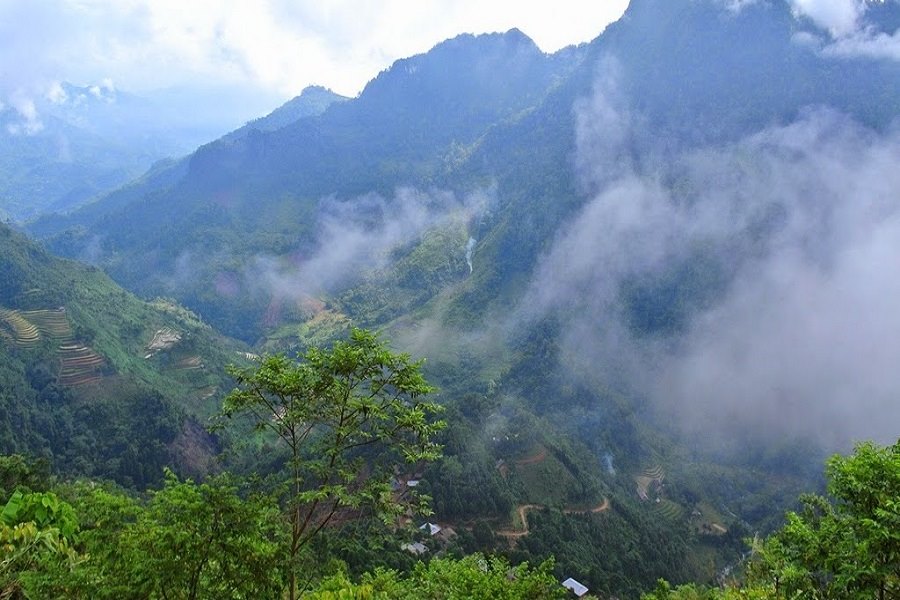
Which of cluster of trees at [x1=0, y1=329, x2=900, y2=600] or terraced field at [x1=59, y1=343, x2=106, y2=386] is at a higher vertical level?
cluster of trees at [x1=0, y1=329, x2=900, y2=600]

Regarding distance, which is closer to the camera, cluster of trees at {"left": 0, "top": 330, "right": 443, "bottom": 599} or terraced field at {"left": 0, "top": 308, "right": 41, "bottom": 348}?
cluster of trees at {"left": 0, "top": 330, "right": 443, "bottom": 599}

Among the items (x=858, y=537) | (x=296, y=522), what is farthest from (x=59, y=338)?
(x=858, y=537)

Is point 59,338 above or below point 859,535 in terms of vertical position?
Result: below

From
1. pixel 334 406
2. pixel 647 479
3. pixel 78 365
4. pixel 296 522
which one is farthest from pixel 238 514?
pixel 647 479

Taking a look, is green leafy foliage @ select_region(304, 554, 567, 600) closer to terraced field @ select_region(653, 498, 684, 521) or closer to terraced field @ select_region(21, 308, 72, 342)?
terraced field @ select_region(653, 498, 684, 521)

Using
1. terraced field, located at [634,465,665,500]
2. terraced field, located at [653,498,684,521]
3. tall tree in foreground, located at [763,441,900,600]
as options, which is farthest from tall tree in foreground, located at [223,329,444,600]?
terraced field, located at [634,465,665,500]

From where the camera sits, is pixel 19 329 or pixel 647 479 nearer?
pixel 19 329

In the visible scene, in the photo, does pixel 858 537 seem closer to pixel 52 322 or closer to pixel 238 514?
pixel 238 514

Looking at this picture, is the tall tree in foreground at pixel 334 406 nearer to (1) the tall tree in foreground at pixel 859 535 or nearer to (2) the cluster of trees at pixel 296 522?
(2) the cluster of trees at pixel 296 522

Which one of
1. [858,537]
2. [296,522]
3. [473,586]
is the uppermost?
[858,537]

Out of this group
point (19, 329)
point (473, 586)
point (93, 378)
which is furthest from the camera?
point (19, 329)

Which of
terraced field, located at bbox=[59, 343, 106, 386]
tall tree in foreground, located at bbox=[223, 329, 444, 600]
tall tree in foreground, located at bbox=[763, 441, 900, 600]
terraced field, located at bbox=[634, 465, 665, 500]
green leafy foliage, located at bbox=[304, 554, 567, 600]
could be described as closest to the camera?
tall tree in foreground, located at bbox=[763, 441, 900, 600]

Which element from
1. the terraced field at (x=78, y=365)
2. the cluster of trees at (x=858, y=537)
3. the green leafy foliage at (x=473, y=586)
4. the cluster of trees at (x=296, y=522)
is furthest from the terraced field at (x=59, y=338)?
the cluster of trees at (x=858, y=537)

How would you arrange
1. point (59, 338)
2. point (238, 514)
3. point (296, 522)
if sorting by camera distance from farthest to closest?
point (59, 338)
point (296, 522)
point (238, 514)
